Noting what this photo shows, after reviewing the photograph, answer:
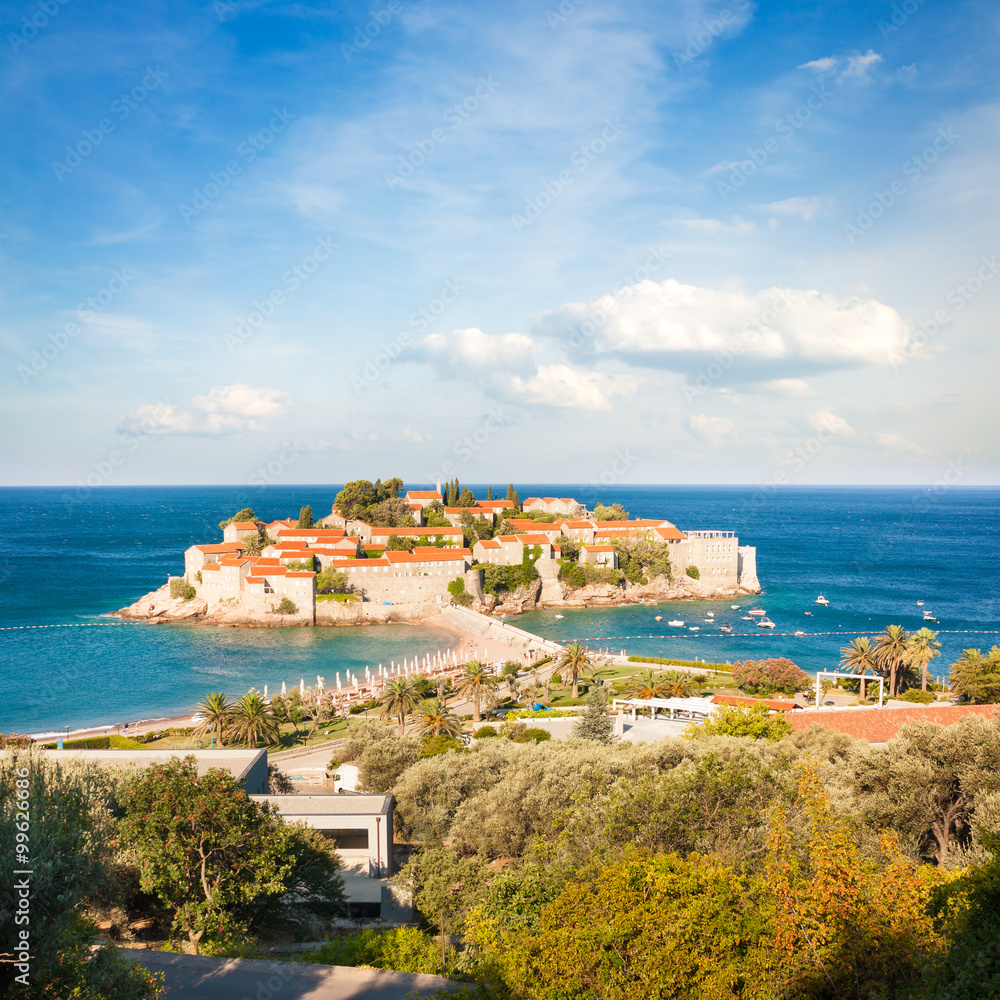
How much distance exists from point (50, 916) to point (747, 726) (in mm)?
19908

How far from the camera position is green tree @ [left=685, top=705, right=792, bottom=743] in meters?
22.0

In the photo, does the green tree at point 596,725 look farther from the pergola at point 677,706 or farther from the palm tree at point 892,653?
the palm tree at point 892,653

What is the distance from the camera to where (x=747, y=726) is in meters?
22.3

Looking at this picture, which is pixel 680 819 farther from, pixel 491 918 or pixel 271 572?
pixel 271 572

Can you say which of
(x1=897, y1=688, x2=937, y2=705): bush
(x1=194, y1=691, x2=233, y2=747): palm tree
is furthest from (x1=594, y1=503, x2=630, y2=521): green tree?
(x1=194, y1=691, x2=233, y2=747): palm tree

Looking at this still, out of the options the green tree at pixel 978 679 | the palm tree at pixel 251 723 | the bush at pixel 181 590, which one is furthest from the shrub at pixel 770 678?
the bush at pixel 181 590

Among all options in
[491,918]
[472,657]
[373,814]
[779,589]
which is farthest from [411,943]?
[779,589]

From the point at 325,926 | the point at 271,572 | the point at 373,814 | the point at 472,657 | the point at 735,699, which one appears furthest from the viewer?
the point at 271,572

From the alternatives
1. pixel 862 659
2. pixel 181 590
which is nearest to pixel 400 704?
pixel 862 659

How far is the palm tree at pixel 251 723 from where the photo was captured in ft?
99.5

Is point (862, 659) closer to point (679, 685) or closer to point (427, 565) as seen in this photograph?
point (679, 685)

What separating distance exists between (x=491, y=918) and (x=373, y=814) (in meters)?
7.15

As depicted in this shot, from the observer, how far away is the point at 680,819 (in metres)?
12.9

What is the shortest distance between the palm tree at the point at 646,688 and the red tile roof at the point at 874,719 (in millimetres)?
11243
